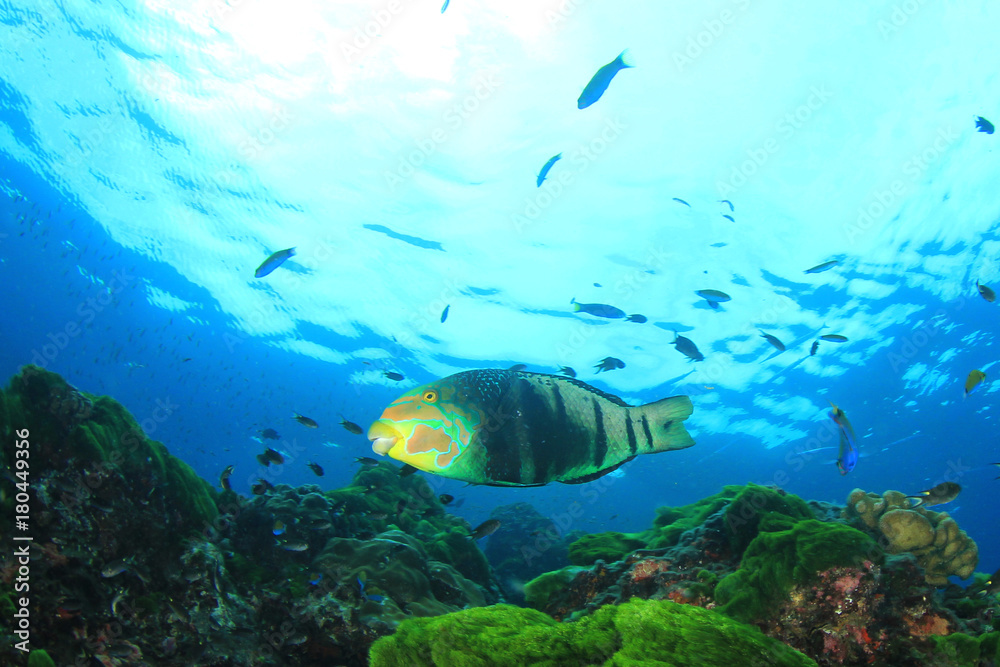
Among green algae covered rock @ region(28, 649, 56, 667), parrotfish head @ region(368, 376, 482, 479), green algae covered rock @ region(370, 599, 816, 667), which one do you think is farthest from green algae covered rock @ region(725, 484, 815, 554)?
green algae covered rock @ region(28, 649, 56, 667)

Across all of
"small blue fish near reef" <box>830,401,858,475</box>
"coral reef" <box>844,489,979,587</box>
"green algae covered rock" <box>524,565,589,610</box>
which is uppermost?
"small blue fish near reef" <box>830,401,858,475</box>

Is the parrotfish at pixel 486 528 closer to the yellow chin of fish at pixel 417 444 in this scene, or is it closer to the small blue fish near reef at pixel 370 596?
the small blue fish near reef at pixel 370 596

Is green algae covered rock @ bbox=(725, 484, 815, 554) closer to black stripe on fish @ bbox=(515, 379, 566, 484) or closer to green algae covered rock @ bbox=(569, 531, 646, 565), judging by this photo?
green algae covered rock @ bbox=(569, 531, 646, 565)

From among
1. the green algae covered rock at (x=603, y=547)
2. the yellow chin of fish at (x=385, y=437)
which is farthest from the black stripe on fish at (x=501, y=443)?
the green algae covered rock at (x=603, y=547)

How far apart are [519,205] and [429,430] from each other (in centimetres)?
1544

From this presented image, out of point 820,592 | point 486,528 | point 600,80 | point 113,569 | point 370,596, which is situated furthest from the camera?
point 486,528

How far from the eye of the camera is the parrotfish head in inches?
55.7

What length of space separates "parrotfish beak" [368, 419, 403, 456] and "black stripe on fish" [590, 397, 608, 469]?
2.75 ft

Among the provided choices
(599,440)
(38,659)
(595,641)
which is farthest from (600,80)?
(38,659)

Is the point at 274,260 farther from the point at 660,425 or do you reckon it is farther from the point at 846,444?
the point at 846,444

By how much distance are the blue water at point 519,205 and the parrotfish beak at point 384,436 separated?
1254 centimetres

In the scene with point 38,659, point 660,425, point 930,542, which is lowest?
point 38,659

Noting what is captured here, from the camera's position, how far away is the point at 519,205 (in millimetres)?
15969

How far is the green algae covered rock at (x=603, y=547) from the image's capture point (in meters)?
5.68
